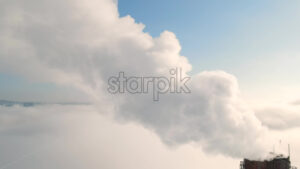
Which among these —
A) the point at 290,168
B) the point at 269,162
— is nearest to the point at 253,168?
the point at 269,162

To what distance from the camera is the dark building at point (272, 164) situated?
52947 millimetres

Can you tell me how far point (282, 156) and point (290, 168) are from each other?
2.86 metres

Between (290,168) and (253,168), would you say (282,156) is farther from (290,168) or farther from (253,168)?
(253,168)

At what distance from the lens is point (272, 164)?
5472cm

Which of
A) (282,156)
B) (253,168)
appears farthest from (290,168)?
(253,168)

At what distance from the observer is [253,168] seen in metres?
55.8

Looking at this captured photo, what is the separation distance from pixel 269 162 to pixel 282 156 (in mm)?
3079

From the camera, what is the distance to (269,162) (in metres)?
55.8

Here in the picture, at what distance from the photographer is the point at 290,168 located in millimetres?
53969

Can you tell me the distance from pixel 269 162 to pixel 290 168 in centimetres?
418

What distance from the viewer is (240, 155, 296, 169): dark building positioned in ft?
174

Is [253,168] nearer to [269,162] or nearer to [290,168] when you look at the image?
[269,162]
